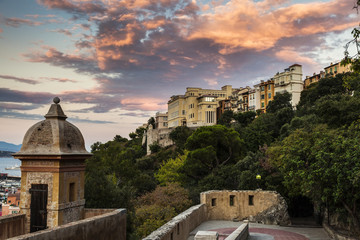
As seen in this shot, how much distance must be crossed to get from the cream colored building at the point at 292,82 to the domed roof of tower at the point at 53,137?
56812 millimetres

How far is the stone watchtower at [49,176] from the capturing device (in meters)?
10.9

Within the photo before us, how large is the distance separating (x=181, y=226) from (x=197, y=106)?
7729 cm

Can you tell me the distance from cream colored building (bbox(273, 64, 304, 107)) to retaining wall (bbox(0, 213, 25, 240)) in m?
59.0

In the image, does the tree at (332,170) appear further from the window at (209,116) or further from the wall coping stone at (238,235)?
the window at (209,116)

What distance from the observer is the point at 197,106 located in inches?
3541

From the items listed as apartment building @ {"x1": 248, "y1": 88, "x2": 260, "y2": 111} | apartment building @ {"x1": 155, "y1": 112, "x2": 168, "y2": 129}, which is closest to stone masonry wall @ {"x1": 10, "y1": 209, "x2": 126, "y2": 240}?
apartment building @ {"x1": 248, "y1": 88, "x2": 260, "y2": 111}

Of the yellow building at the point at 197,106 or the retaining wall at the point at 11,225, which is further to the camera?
the yellow building at the point at 197,106

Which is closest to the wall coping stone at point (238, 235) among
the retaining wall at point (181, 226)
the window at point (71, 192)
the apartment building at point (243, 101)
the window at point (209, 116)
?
the retaining wall at point (181, 226)

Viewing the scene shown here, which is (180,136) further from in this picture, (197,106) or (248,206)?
(248,206)

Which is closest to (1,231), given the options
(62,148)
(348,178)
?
(62,148)

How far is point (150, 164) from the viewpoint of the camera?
63.3m

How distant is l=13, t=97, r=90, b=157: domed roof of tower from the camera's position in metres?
11.2

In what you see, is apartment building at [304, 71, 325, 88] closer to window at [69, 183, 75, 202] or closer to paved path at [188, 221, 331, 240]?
paved path at [188, 221, 331, 240]

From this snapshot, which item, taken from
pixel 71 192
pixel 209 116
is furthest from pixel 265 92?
pixel 71 192
